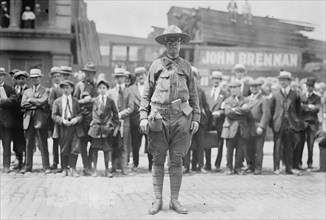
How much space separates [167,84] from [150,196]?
1.80m

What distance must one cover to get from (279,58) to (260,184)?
35.7ft

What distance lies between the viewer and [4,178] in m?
7.37

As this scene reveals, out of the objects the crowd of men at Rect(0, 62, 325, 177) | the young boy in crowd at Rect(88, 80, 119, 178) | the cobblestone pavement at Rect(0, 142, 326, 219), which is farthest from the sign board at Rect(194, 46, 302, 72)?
the young boy in crowd at Rect(88, 80, 119, 178)

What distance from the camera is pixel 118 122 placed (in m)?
8.03

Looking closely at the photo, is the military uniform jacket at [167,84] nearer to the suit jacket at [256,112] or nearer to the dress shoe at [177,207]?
the dress shoe at [177,207]

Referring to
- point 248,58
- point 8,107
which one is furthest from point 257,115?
point 248,58

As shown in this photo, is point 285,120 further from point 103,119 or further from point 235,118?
point 103,119

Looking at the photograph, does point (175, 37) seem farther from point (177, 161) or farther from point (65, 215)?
point (65, 215)

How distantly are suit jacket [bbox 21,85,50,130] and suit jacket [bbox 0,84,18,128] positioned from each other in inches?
7.8

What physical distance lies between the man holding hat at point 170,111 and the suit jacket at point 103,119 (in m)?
2.53

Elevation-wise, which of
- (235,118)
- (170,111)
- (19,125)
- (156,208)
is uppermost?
(170,111)

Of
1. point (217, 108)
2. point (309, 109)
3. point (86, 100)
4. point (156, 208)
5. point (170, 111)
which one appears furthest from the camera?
point (309, 109)

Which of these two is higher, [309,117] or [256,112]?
[256,112]

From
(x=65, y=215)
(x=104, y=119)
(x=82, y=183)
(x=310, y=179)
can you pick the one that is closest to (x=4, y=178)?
(x=82, y=183)
